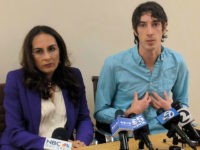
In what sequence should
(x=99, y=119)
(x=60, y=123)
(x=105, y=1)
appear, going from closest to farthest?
1. (x=60, y=123)
2. (x=99, y=119)
3. (x=105, y=1)

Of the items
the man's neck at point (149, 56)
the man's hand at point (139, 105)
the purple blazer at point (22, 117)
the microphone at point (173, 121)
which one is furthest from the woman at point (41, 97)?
the microphone at point (173, 121)

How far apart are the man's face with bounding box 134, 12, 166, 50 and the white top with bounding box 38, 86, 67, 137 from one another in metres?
0.64

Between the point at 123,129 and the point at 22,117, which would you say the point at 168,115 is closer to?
the point at 123,129

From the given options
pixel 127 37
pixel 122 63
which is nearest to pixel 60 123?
pixel 122 63

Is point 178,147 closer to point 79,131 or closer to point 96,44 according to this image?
point 79,131

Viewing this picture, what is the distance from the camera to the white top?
198 cm

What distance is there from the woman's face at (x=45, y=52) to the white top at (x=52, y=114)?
168 mm

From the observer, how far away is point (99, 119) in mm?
2178

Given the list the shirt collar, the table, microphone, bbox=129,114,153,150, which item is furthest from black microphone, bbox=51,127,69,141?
the shirt collar

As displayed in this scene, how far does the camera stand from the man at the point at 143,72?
6.88 ft

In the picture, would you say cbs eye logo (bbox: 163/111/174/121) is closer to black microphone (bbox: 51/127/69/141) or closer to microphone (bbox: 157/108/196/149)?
microphone (bbox: 157/108/196/149)

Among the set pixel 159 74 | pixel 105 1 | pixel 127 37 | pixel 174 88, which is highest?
pixel 105 1

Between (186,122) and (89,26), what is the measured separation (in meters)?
1.33

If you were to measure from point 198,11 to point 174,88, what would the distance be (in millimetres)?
1072
